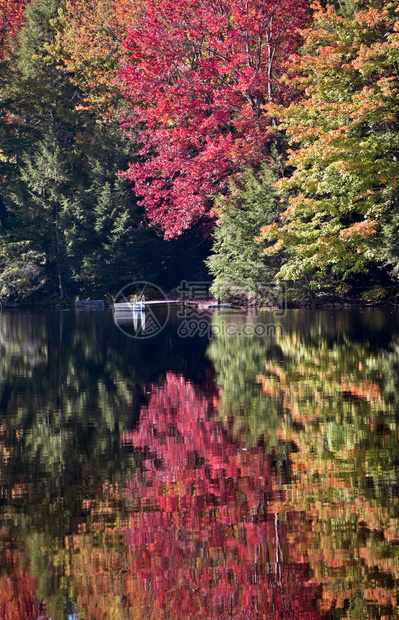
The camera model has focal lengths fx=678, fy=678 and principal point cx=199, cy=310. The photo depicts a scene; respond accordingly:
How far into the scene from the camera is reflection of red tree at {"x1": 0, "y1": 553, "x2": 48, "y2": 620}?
9.64ft

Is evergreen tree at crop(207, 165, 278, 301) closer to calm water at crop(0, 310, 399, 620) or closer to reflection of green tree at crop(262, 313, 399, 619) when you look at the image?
reflection of green tree at crop(262, 313, 399, 619)

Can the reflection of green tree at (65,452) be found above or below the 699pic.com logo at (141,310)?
below

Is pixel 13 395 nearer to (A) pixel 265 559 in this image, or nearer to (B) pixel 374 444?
(B) pixel 374 444

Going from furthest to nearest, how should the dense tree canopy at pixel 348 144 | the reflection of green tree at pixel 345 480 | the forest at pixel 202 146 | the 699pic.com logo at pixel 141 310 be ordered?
the forest at pixel 202 146 < the 699pic.com logo at pixel 141 310 < the dense tree canopy at pixel 348 144 < the reflection of green tree at pixel 345 480

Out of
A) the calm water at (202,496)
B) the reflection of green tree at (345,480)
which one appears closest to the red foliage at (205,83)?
the reflection of green tree at (345,480)

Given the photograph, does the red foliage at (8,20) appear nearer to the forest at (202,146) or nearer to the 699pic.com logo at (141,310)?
the forest at (202,146)

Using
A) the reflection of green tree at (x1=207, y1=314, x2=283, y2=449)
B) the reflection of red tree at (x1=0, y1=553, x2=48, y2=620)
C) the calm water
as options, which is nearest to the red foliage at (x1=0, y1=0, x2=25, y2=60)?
the reflection of green tree at (x1=207, y1=314, x2=283, y2=449)

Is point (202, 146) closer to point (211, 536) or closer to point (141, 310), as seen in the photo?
point (141, 310)

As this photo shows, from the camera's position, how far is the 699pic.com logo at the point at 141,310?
61.2 feet

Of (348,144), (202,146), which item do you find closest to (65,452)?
(348,144)

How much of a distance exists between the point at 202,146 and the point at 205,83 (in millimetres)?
2445

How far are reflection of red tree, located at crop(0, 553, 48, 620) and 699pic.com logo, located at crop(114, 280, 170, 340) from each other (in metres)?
12.9

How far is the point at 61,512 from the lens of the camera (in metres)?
3.99

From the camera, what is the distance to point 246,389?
8203mm
